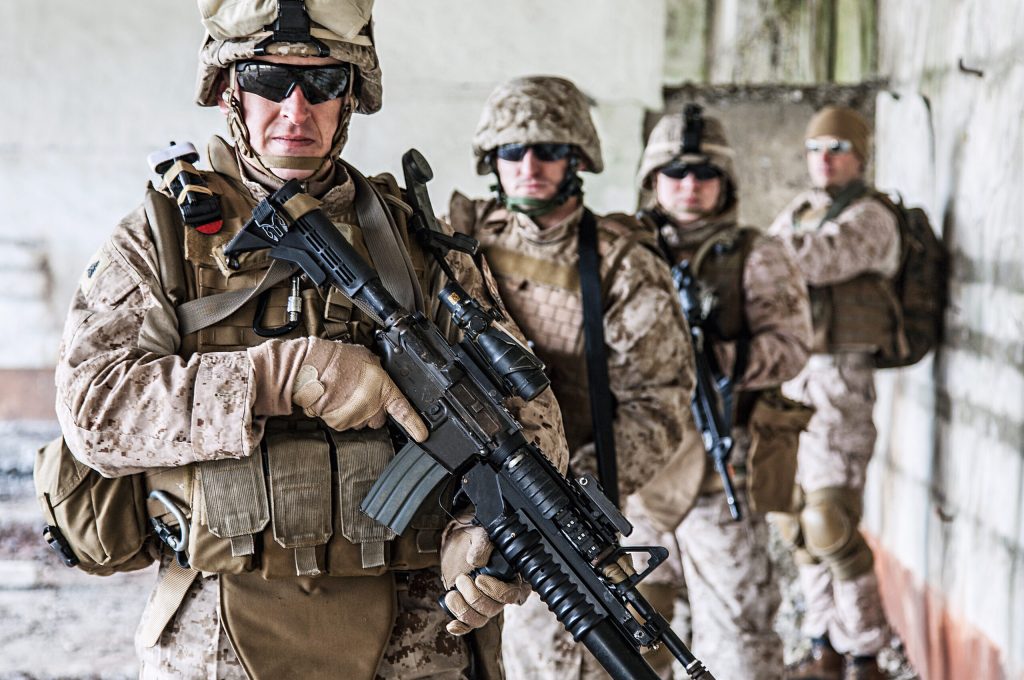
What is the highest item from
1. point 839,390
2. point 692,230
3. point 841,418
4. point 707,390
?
point 692,230

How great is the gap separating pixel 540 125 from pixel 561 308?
0.47 meters

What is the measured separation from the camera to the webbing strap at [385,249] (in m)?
1.98

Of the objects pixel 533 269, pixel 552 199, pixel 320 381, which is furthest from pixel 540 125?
pixel 320 381

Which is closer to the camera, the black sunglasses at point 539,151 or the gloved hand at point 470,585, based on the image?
the gloved hand at point 470,585

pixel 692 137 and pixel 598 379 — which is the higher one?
pixel 692 137

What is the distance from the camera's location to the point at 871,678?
4.41 m

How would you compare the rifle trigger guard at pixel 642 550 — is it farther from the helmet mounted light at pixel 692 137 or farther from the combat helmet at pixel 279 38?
the helmet mounted light at pixel 692 137

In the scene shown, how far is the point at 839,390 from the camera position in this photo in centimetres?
447

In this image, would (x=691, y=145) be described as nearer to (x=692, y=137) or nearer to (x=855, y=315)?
(x=692, y=137)

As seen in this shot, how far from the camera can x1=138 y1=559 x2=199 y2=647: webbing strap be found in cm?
189

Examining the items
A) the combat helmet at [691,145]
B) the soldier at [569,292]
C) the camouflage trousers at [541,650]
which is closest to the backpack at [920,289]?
the combat helmet at [691,145]

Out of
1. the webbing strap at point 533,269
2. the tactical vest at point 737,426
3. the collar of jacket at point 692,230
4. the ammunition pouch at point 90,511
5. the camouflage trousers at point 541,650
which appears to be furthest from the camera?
the collar of jacket at point 692,230

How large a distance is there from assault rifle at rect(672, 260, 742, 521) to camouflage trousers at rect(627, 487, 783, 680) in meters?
0.10

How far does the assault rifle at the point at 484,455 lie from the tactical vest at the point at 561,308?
88 cm
